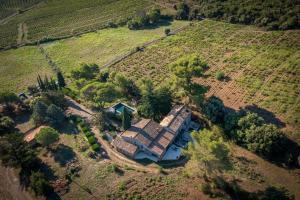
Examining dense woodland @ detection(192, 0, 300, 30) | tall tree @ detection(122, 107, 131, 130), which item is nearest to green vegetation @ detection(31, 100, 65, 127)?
tall tree @ detection(122, 107, 131, 130)

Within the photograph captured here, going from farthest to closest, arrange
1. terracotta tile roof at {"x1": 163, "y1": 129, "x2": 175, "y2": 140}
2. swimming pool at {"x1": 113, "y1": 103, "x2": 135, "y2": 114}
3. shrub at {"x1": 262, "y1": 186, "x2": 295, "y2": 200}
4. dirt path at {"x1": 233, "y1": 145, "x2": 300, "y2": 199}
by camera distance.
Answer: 1. swimming pool at {"x1": 113, "y1": 103, "x2": 135, "y2": 114}
2. terracotta tile roof at {"x1": 163, "y1": 129, "x2": 175, "y2": 140}
3. dirt path at {"x1": 233, "y1": 145, "x2": 300, "y2": 199}
4. shrub at {"x1": 262, "y1": 186, "x2": 295, "y2": 200}

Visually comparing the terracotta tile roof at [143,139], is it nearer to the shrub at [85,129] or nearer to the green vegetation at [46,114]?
the shrub at [85,129]

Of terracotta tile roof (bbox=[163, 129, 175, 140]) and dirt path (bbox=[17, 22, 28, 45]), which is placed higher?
dirt path (bbox=[17, 22, 28, 45])

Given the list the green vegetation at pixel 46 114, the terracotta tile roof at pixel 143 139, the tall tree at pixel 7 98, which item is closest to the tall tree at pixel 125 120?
the terracotta tile roof at pixel 143 139

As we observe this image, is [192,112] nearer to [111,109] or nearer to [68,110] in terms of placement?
[111,109]

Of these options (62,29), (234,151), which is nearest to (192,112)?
(234,151)

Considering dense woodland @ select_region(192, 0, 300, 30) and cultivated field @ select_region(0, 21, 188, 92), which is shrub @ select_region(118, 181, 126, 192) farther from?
dense woodland @ select_region(192, 0, 300, 30)
